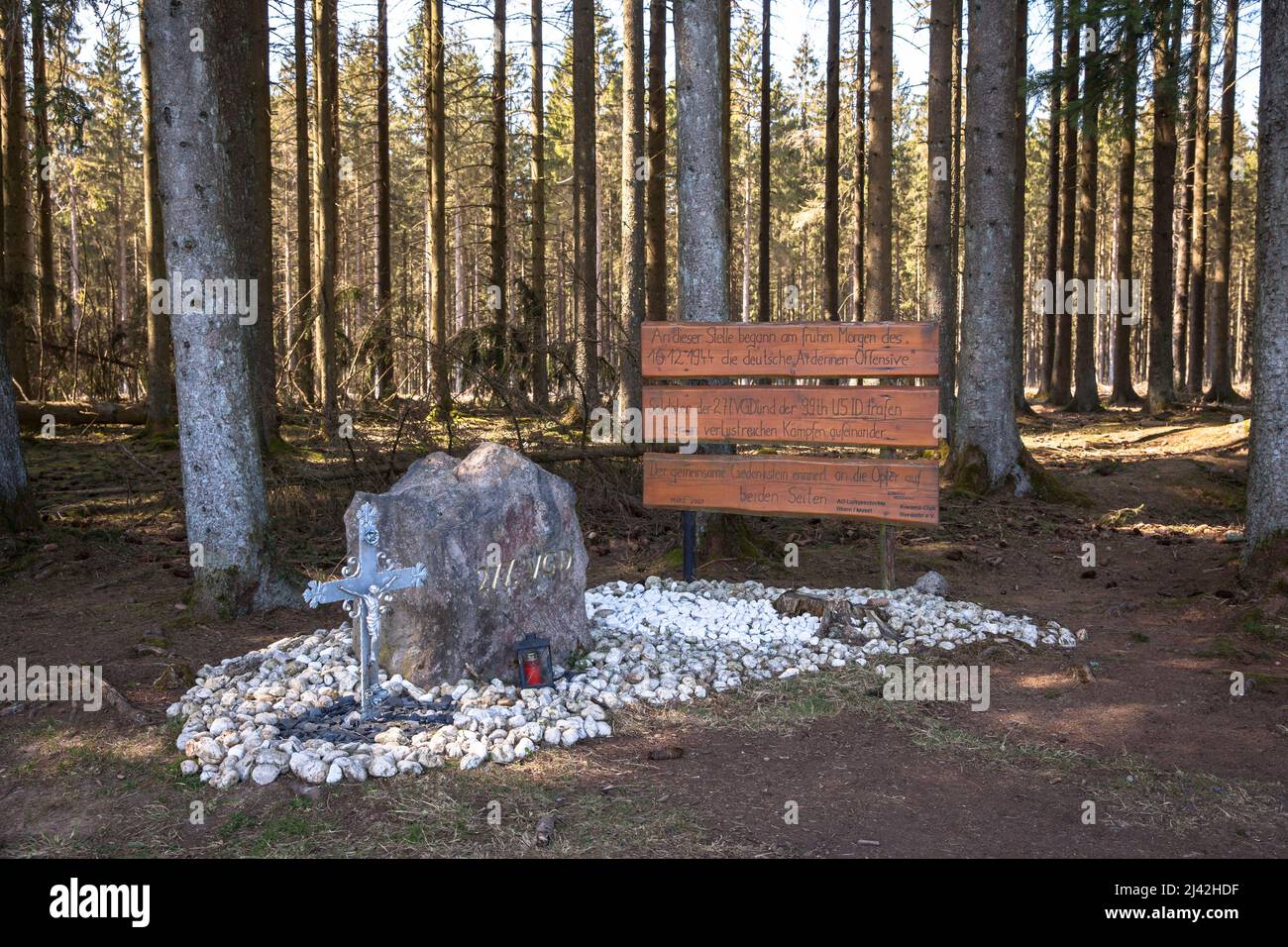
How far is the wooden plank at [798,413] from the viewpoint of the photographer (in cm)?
754

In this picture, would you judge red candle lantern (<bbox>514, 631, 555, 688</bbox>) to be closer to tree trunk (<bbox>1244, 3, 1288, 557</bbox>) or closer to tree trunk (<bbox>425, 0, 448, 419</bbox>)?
tree trunk (<bbox>1244, 3, 1288, 557</bbox>)

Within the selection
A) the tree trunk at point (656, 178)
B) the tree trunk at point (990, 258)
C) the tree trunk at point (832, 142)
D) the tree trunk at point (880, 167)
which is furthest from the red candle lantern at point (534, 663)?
the tree trunk at point (832, 142)

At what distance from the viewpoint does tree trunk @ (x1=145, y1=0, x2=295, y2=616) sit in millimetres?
6793

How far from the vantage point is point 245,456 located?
7.19 meters

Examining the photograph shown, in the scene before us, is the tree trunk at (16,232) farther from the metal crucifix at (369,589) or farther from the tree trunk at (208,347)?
the metal crucifix at (369,589)

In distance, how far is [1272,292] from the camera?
729cm

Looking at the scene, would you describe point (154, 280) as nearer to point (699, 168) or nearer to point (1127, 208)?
point (699, 168)

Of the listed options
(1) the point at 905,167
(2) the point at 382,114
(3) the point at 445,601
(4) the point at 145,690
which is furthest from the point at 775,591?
(1) the point at 905,167

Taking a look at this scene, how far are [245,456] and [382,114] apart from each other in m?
14.6

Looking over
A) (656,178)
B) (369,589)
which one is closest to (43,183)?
(656,178)

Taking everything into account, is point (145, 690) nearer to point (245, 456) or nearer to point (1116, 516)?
point (245, 456)

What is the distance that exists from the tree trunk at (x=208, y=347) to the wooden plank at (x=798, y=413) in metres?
3.23

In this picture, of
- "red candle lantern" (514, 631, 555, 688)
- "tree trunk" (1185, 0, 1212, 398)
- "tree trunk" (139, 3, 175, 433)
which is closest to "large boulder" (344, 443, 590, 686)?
"red candle lantern" (514, 631, 555, 688)

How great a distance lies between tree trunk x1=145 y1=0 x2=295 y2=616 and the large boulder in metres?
A: 1.66
